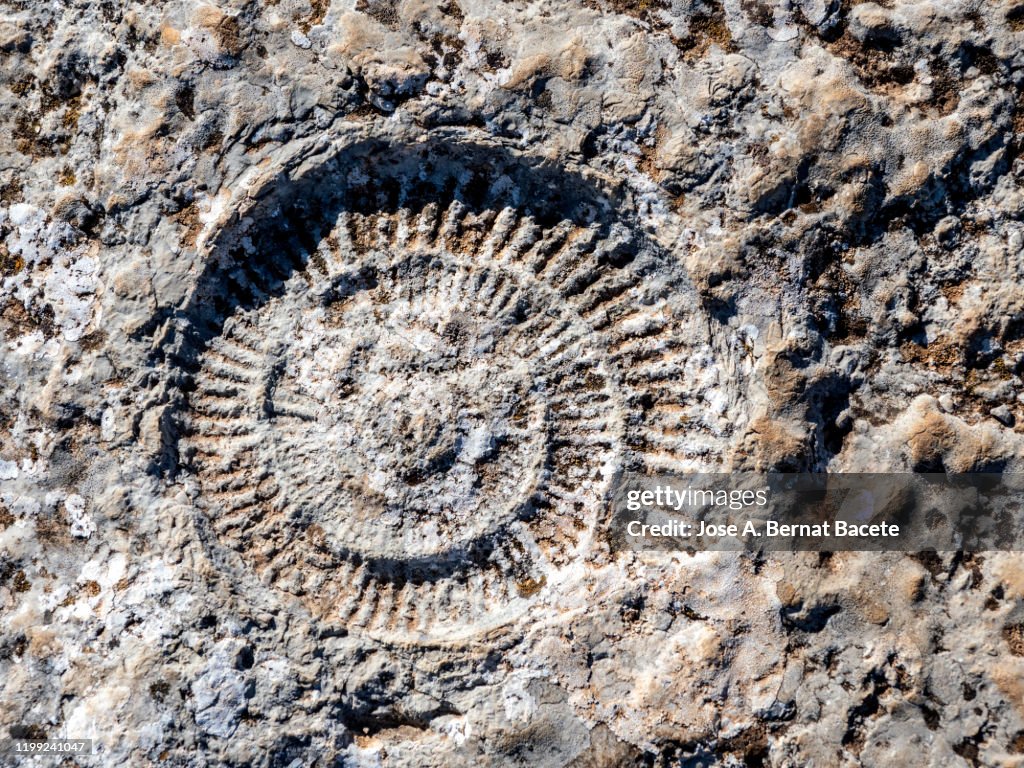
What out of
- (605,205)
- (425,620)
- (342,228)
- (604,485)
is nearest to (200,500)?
(425,620)

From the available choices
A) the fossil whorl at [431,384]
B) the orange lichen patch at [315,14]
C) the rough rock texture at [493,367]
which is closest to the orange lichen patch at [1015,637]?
the rough rock texture at [493,367]

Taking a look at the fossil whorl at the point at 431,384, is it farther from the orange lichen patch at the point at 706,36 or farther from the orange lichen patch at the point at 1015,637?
the orange lichen patch at the point at 1015,637

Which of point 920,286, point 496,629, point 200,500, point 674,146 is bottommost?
point 496,629

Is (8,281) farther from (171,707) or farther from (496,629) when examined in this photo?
(496,629)

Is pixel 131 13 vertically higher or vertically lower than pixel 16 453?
higher

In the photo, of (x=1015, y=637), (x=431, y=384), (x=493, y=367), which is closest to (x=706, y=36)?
(x=493, y=367)

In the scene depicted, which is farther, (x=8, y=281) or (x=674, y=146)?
(x=8, y=281)
